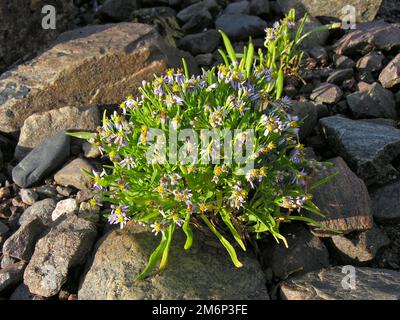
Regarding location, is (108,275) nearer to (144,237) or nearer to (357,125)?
(144,237)

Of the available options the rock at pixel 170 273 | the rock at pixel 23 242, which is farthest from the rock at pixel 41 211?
the rock at pixel 170 273

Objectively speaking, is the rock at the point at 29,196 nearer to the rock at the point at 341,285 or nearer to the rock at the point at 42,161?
the rock at the point at 42,161

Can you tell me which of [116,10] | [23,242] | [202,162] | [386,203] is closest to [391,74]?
[386,203]

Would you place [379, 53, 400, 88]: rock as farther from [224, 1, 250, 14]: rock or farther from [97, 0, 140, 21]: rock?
[97, 0, 140, 21]: rock

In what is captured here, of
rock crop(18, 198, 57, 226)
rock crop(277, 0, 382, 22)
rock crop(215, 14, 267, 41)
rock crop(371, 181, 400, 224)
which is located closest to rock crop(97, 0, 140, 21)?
rock crop(215, 14, 267, 41)

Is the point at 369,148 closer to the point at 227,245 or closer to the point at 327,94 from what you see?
the point at 327,94

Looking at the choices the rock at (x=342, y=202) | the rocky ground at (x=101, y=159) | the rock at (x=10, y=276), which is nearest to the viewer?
the rocky ground at (x=101, y=159)
